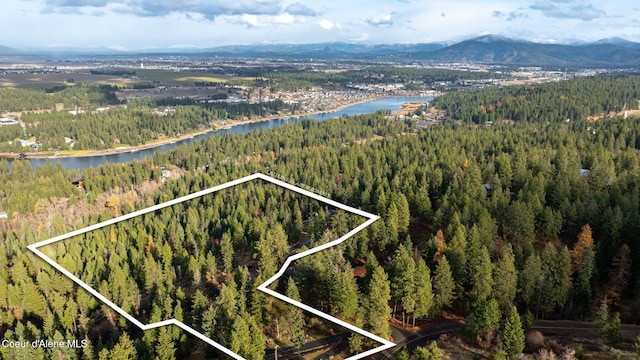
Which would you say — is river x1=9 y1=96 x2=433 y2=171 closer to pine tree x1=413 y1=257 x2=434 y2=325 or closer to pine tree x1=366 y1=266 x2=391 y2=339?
pine tree x1=366 y1=266 x2=391 y2=339

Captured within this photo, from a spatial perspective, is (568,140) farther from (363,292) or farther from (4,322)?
(4,322)

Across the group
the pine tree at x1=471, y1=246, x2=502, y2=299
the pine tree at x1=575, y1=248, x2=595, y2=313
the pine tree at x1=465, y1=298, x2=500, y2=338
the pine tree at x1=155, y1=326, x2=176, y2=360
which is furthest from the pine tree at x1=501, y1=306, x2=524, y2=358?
the pine tree at x1=155, y1=326, x2=176, y2=360

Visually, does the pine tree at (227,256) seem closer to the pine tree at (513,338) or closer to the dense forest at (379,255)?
the dense forest at (379,255)

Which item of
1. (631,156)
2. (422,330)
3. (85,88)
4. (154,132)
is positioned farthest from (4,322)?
(85,88)

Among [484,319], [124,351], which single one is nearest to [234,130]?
[124,351]

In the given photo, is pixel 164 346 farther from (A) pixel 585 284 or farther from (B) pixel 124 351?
(A) pixel 585 284

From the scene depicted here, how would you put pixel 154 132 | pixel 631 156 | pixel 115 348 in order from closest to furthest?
pixel 115 348 → pixel 631 156 → pixel 154 132

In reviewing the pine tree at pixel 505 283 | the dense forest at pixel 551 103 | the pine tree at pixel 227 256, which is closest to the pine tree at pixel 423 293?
the pine tree at pixel 505 283

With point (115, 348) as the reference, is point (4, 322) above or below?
below
